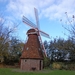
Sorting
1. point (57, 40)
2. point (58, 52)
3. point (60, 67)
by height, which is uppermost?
point (57, 40)

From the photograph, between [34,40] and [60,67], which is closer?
[34,40]

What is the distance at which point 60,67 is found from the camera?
35438 mm

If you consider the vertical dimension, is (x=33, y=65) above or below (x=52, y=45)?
below

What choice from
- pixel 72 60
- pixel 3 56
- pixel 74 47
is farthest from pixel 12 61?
pixel 74 47

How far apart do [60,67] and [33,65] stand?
6.25 metres

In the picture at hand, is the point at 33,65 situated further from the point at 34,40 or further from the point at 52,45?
the point at 52,45

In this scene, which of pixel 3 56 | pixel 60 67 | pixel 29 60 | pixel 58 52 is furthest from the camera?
pixel 58 52

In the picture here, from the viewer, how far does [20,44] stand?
44.6 m

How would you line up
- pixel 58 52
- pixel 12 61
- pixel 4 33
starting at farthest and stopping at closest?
pixel 58 52 → pixel 12 61 → pixel 4 33

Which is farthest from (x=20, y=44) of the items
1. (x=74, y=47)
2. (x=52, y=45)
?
(x=74, y=47)

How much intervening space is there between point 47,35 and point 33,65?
23.9 feet

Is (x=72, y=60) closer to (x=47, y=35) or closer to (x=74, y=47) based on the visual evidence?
(x=47, y=35)

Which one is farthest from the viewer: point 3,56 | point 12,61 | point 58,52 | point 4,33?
point 58,52

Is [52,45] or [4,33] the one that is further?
[52,45]
